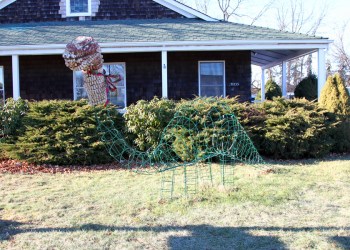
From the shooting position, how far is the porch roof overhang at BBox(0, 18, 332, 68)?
11.2 m

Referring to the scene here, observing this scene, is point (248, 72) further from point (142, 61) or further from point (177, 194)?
point (177, 194)

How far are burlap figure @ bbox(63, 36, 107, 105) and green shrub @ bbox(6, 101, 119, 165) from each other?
6.13 metres

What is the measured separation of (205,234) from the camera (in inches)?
179

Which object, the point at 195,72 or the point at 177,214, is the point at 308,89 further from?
the point at 177,214

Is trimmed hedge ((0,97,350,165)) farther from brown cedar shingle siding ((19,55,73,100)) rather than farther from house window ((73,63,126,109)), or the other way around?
brown cedar shingle siding ((19,55,73,100))

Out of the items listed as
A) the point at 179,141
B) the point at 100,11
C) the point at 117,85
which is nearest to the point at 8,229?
the point at 179,141

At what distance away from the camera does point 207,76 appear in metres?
13.5

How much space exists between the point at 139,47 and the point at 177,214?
22.9ft

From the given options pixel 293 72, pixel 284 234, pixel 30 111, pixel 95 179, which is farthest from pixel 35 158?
pixel 293 72

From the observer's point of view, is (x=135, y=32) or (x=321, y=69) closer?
(x=321, y=69)

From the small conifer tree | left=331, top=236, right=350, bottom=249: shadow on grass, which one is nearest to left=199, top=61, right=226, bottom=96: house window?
the small conifer tree

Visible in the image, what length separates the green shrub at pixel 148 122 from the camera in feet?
30.4

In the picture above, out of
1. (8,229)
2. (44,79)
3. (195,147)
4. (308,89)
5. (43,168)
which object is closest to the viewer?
(8,229)

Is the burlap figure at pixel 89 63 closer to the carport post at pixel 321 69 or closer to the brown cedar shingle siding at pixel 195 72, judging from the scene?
the carport post at pixel 321 69
